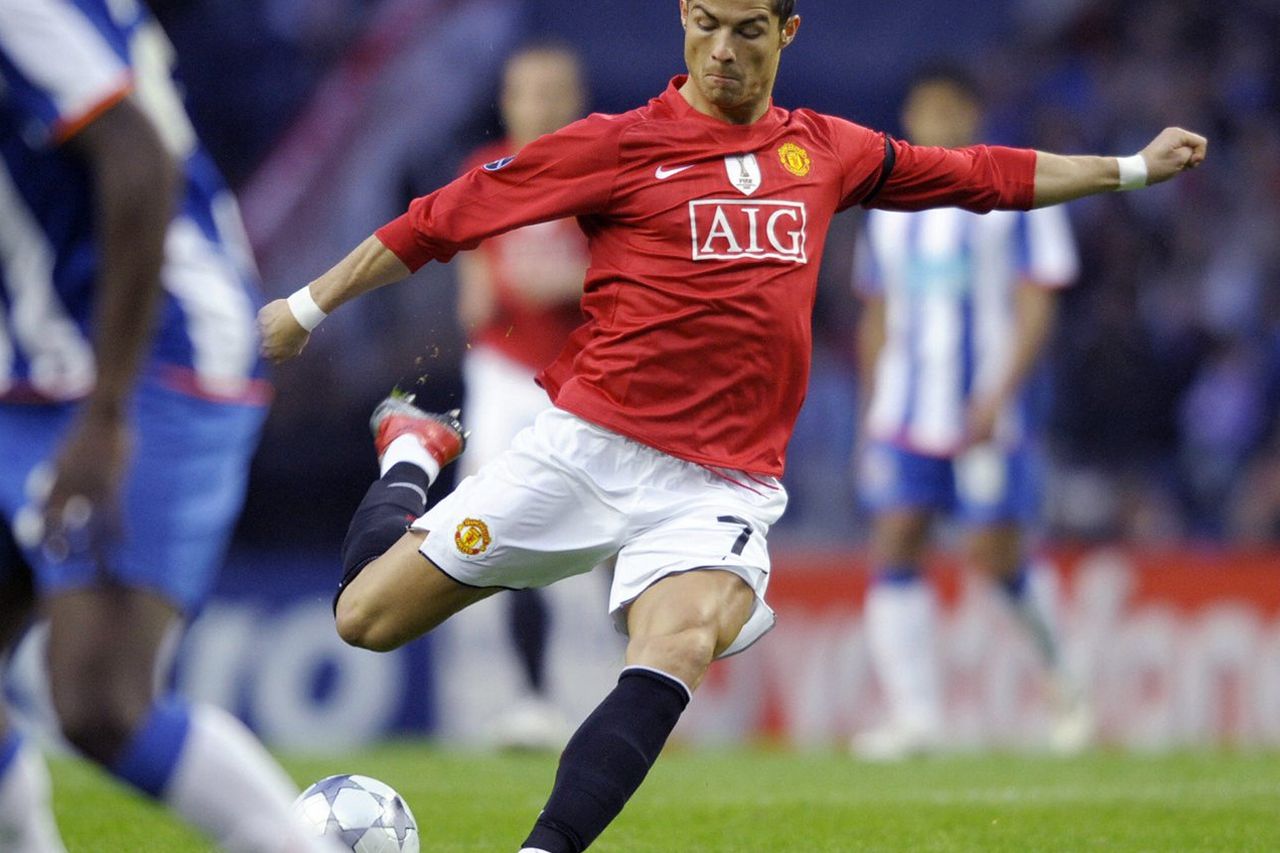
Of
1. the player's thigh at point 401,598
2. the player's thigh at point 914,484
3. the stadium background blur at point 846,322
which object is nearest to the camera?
the player's thigh at point 401,598

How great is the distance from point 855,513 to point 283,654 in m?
4.01

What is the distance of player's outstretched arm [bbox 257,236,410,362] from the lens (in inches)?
183

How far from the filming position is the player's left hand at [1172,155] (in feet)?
17.1

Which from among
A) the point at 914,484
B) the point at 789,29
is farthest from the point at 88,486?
the point at 914,484

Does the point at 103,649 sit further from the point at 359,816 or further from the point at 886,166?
the point at 886,166

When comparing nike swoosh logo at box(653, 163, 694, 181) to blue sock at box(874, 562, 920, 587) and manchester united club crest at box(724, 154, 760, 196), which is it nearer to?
manchester united club crest at box(724, 154, 760, 196)

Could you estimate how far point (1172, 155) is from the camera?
17.2 ft

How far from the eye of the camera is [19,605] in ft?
11.6

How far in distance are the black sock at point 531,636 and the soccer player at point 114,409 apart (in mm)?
5010

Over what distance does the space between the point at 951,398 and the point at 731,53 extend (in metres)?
4.45

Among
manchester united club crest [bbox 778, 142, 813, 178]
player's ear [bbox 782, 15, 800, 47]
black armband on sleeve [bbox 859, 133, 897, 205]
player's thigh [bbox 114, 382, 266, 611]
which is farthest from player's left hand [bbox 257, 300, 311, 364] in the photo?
black armband on sleeve [bbox 859, 133, 897, 205]

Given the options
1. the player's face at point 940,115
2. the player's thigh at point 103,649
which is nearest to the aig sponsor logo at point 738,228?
the player's thigh at point 103,649

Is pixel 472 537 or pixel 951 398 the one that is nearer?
pixel 472 537

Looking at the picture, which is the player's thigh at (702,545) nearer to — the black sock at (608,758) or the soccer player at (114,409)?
the black sock at (608,758)
